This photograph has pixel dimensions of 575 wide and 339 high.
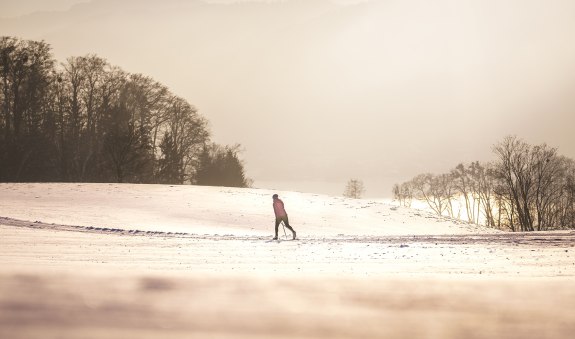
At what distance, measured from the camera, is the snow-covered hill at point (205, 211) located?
2275cm

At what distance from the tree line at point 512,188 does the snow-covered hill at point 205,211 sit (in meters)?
18.4

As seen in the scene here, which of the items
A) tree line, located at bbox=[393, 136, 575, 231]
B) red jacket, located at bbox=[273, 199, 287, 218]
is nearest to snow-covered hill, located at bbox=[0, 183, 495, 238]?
red jacket, located at bbox=[273, 199, 287, 218]

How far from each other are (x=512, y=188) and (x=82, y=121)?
43296mm

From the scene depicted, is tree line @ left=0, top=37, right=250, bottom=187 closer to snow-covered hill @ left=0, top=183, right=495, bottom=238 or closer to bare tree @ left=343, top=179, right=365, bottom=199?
snow-covered hill @ left=0, top=183, right=495, bottom=238

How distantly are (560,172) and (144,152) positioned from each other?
4985 centimetres

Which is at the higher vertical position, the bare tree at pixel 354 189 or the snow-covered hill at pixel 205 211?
the bare tree at pixel 354 189

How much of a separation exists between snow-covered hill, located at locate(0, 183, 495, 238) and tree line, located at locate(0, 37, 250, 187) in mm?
8970

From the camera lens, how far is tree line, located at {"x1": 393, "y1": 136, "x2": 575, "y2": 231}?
4981 centimetres

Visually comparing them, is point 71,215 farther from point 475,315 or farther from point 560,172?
point 560,172

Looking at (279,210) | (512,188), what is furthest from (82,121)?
(512,188)

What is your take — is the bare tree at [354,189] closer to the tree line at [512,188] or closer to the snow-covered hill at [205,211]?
the tree line at [512,188]

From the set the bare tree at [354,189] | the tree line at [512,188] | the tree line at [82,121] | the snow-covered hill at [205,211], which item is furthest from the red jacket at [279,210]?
the bare tree at [354,189]

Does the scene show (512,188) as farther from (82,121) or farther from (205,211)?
(82,121)

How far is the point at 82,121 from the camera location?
44.3 meters
